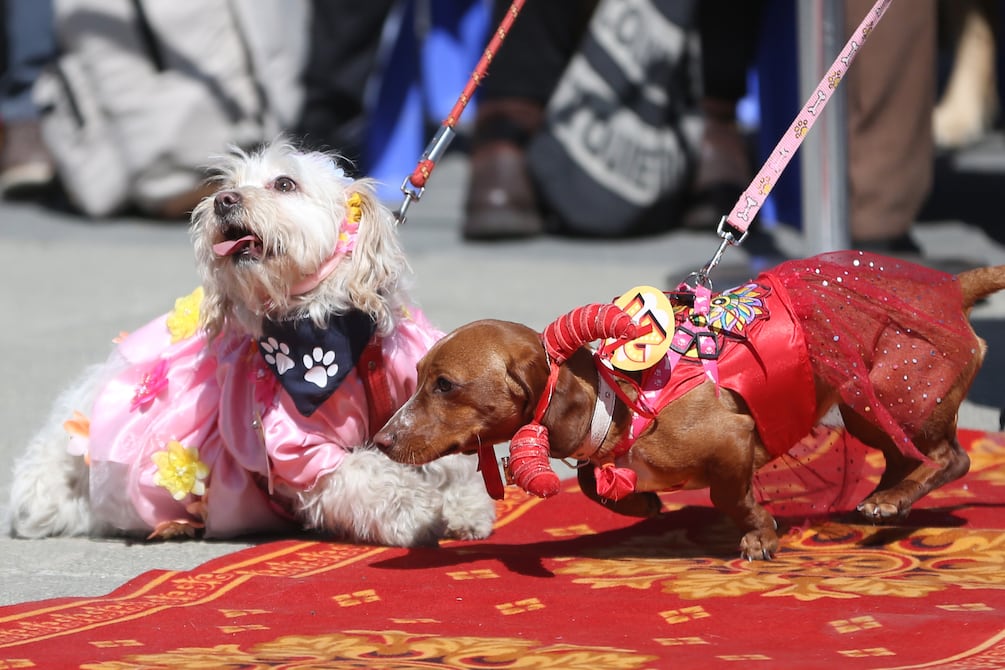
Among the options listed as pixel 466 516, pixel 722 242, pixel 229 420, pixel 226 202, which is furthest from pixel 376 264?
pixel 722 242

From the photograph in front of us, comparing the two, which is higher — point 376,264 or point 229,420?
point 376,264

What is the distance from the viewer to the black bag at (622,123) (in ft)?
22.7

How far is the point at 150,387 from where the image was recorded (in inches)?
140

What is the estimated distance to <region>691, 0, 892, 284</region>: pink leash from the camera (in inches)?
126

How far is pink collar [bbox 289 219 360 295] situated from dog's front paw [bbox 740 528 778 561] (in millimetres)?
1123

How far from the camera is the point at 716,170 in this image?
7.30 meters

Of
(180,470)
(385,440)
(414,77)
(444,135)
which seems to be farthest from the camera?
(414,77)

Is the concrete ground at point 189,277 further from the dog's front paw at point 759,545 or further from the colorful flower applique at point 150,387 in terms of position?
the dog's front paw at point 759,545

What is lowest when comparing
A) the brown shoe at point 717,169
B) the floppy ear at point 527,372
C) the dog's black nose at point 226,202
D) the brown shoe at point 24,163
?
the floppy ear at point 527,372

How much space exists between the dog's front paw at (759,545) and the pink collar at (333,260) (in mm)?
1123

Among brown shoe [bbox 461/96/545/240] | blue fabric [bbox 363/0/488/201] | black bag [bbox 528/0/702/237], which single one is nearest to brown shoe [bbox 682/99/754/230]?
black bag [bbox 528/0/702/237]

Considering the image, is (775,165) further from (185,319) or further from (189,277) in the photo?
(189,277)

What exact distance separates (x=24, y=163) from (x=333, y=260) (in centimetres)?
647

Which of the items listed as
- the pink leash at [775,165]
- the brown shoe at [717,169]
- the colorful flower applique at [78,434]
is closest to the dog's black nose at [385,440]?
the pink leash at [775,165]
